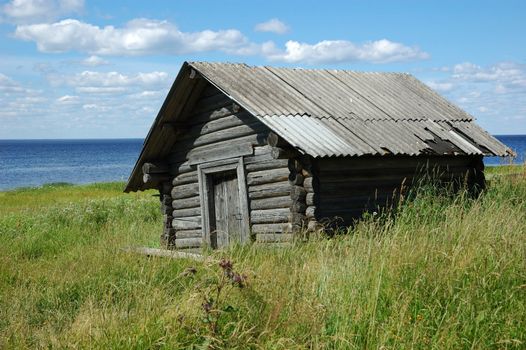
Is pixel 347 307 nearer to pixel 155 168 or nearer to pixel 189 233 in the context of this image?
pixel 189 233

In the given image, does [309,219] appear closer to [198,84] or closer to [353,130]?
[353,130]

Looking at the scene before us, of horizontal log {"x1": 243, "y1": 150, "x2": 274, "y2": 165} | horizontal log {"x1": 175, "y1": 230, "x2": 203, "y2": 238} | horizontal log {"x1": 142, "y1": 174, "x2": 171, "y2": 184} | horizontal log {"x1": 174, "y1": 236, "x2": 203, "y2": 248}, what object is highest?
horizontal log {"x1": 243, "y1": 150, "x2": 274, "y2": 165}

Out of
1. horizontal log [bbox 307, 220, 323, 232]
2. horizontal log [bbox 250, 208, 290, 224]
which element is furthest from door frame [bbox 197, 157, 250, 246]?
horizontal log [bbox 307, 220, 323, 232]

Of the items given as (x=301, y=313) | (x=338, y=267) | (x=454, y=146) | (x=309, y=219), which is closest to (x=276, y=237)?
(x=309, y=219)

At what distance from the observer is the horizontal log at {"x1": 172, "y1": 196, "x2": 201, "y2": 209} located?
14672mm

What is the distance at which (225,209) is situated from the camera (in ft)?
45.3

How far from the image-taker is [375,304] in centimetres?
571

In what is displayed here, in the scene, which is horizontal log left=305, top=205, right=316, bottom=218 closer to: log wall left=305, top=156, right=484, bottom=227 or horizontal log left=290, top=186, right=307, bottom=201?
log wall left=305, top=156, right=484, bottom=227

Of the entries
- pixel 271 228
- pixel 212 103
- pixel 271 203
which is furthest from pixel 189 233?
pixel 271 203

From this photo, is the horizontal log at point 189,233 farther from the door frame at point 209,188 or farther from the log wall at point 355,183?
the log wall at point 355,183

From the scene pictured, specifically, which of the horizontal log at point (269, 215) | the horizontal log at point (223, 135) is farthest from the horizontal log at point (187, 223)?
the horizontal log at point (269, 215)

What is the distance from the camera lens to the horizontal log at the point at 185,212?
14.7 metres

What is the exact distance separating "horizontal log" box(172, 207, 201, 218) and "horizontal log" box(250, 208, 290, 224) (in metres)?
2.20

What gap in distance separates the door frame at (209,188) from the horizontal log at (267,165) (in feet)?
0.53
